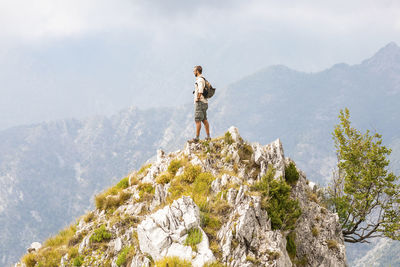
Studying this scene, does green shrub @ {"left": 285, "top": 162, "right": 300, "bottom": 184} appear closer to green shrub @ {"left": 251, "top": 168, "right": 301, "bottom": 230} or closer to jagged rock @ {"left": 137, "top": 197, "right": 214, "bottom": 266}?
green shrub @ {"left": 251, "top": 168, "right": 301, "bottom": 230}

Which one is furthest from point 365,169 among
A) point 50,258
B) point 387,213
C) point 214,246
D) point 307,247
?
point 50,258

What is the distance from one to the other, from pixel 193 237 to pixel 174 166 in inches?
250

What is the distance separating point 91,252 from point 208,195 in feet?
18.9

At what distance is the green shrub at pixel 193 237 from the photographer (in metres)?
9.06

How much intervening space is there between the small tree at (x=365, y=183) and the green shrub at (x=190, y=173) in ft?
50.9

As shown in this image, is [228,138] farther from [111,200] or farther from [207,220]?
[111,200]

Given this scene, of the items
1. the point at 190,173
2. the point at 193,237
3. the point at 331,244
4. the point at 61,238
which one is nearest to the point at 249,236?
the point at 193,237

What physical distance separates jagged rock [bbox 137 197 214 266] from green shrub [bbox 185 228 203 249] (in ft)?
0.36

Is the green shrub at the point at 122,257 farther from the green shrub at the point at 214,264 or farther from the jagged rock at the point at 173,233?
the green shrub at the point at 214,264

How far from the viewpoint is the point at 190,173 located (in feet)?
44.9

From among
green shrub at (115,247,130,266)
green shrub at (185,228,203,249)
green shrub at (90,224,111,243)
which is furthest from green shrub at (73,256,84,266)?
green shrub at (185,228,203,249)

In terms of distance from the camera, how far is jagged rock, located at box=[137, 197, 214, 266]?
28.7ft

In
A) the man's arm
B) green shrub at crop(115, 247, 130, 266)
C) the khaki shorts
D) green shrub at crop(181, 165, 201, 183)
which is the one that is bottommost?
green shrub at crop(115, 247, 130, 266)

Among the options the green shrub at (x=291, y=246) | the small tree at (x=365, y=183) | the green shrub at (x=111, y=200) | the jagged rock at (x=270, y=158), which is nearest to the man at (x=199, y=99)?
the jagged rock at (x=270, y=158)
